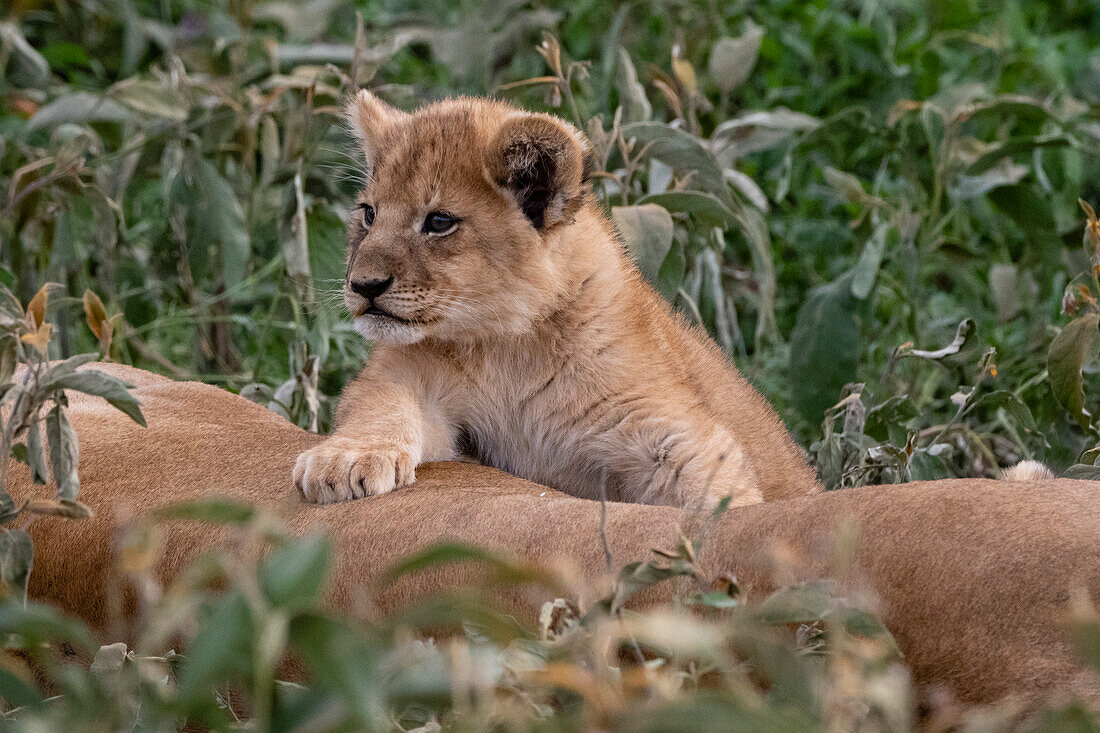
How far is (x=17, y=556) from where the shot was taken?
61.6 inches

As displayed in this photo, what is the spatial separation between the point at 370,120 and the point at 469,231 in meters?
0.50

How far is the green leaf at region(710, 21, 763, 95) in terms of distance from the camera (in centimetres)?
379

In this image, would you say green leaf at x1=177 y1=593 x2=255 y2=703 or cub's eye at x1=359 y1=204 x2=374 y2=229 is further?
cub's eye at x1=359 y1=204 x2=374 y2=229

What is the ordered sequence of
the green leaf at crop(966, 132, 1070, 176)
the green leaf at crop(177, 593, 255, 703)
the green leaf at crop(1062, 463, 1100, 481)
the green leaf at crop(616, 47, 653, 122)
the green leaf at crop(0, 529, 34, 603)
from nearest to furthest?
1. the green leaf at crop(177, 593, 255, 703)
2. the green leaf at crop(0, 529, 34, 603)
3. the green leaf at crop(1062, 463, 1100, 481)
4. the green leaf at crop(966, 132, 1070, 176)
5. the green leaf at crop(616, 47, 653, 122)

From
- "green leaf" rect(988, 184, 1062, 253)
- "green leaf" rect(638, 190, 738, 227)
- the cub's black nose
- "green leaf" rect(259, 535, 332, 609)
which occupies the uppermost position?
"green leaf" rect(259, 535, 332, 609)

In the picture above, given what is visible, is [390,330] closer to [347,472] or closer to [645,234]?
[347,472]

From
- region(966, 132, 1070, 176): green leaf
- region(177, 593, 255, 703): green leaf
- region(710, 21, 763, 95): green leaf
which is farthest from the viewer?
region(710, 21, 763, 95): green leaf

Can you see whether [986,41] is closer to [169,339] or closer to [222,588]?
[169,339]

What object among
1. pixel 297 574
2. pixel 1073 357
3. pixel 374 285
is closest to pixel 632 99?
pixel 374 285

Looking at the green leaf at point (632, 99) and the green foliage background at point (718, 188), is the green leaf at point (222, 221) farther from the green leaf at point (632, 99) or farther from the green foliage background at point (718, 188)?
the green leaf at point (632, 99)

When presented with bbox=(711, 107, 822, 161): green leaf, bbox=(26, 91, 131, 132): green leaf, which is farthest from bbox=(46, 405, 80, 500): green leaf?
bbox=(711, 107, 822, 161): green leaf

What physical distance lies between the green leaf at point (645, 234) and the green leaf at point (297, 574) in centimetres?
178

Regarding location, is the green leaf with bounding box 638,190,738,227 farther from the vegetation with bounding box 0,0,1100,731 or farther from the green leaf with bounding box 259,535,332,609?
the green leaf with bounding box 259,535,332,609

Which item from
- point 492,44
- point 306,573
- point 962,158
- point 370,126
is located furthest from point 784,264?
point 306,573
